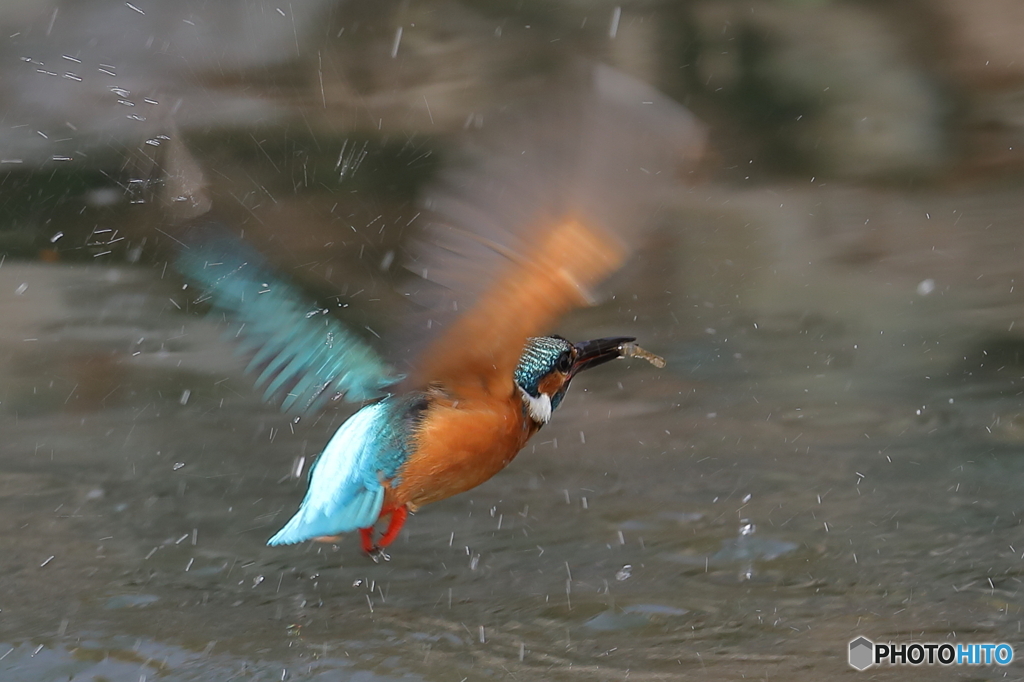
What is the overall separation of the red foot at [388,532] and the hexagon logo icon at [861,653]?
3.54ft

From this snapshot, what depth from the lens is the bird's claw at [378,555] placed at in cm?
280

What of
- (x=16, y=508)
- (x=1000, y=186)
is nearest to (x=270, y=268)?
(x=16, y=508)

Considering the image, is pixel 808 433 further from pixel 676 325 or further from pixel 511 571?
pixel 511 571

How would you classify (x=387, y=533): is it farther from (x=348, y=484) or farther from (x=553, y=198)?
(x=553, y=198)

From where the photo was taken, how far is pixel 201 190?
5.20m

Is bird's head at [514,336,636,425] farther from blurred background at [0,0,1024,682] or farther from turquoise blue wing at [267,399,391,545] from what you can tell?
blurred background at [0,0,1024,682]

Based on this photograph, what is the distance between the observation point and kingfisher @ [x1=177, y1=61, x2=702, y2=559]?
2172 millimetres

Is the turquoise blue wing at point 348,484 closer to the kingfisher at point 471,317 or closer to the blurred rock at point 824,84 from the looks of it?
the kingfisher at point 471,317

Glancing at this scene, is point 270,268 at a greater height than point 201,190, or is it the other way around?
point 201,190

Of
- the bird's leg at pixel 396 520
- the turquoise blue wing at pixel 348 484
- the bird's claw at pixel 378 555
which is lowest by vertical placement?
the bird's claw at pixel 378 555

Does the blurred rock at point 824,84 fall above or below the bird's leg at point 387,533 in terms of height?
above

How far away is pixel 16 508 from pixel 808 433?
2888 mm

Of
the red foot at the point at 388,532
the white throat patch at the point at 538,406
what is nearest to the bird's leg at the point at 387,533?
the red foot at the point at 388,532

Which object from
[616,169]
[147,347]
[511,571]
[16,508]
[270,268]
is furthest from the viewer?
[147,347]
